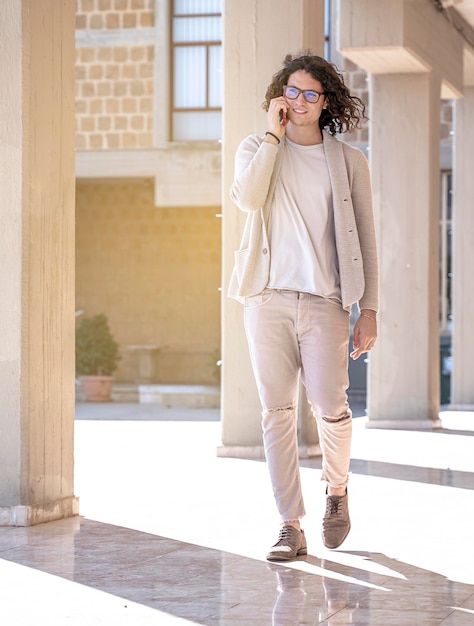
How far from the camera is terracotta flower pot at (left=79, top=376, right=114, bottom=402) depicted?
1692cm

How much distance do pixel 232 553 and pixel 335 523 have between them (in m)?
0.37

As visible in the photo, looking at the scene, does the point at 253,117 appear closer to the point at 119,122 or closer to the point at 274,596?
the point at 274,596

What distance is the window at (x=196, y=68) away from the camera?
Answer: 19297 mm

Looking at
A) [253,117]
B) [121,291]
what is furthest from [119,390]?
[253,117]

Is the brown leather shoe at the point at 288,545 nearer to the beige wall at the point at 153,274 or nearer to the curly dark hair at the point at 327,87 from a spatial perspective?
the curly dark hair at the point at 327,87

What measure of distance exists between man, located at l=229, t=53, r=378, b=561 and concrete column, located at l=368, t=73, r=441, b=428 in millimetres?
6227

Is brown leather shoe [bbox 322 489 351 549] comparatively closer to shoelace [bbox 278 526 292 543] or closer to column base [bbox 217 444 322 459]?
shoelace [bbox 278 526 292 543]

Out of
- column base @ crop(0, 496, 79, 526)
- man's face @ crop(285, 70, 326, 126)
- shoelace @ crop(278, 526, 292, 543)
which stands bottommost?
column base @ crop(0, 496, 79, 526)

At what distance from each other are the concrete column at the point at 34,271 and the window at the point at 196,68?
14148 millimetres

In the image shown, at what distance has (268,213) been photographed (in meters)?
4.21

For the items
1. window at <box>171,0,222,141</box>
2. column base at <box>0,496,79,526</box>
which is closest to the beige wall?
window at <box>171,0,222,141</box>

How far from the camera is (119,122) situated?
1900 centimetres

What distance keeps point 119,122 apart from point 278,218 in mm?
15141

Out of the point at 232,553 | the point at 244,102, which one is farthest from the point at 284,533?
the point at 244,102
